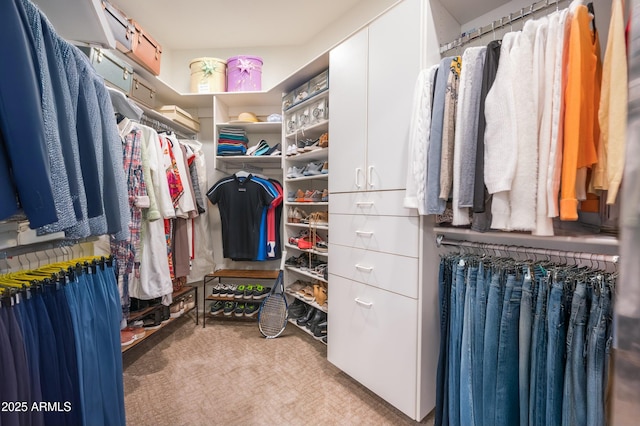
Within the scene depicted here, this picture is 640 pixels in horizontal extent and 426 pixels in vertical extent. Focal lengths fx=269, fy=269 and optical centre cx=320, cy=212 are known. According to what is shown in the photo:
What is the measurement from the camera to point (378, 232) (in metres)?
1.47

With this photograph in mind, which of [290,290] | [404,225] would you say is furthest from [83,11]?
[290,290]

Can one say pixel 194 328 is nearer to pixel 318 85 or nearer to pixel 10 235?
pixel 10 235

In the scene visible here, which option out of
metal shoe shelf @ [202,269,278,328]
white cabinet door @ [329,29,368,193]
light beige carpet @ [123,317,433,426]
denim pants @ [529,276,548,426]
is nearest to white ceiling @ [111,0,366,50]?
white cabinet door @ [329,29,368,193]

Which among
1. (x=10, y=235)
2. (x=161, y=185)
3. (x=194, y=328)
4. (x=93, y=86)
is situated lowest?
(x=194, y=328)

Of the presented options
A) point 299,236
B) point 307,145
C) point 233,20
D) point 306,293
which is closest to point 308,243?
point 299,236

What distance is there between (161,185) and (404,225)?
1.67 m

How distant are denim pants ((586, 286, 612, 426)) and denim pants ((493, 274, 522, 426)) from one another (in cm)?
20

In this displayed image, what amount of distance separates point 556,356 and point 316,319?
62.3 inches

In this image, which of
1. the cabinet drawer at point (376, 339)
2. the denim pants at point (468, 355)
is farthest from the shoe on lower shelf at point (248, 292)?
the denim pants at point (468, 355)

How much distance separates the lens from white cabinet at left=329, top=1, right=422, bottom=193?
52.2 inches

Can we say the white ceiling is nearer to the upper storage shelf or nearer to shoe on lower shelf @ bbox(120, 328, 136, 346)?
the upper storage shelf

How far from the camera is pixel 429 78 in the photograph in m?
1.22

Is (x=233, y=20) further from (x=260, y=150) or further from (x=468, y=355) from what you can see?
(x=468, y=355)

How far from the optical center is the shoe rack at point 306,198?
6.89 ft
